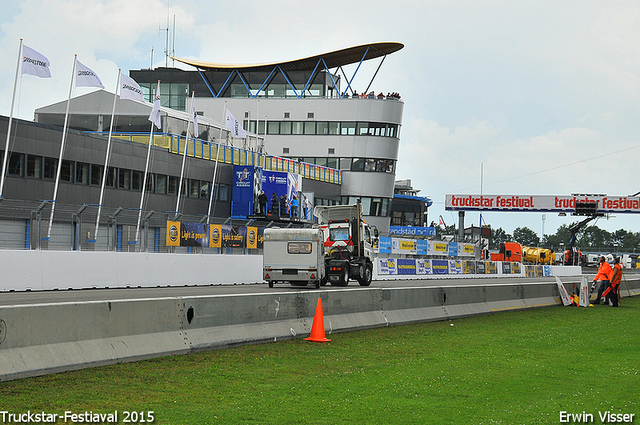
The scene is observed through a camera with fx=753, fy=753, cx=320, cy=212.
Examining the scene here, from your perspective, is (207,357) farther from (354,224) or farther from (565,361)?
(354,224)

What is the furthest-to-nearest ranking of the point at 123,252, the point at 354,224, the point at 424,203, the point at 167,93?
the point at 424,203 < the point at 167,93 < the point at 354,224 < the point at 123,252

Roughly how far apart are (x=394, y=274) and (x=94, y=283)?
23.5 meters

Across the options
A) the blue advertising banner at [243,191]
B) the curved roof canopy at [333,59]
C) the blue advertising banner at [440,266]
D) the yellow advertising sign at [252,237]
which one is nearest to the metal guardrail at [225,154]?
the blue advertising banner at [243,191]

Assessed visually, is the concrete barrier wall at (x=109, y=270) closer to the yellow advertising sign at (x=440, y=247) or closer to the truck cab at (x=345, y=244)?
the truck cab at (x=345, y=244)

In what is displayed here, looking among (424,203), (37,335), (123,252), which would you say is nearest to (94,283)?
(123,252)

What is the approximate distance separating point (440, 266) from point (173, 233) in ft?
74.5

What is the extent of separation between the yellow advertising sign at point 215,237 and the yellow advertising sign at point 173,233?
265cm

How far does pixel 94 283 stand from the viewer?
24.9m

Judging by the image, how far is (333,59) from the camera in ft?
265

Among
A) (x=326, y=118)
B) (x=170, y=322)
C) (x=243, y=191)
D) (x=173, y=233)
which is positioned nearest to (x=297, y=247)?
(x=173, y=233)

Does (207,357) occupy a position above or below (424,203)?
below

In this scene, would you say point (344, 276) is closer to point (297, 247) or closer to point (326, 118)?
point (297, 247)

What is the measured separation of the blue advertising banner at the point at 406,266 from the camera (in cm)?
4600

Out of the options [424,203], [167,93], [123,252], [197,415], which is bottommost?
[197,415]
